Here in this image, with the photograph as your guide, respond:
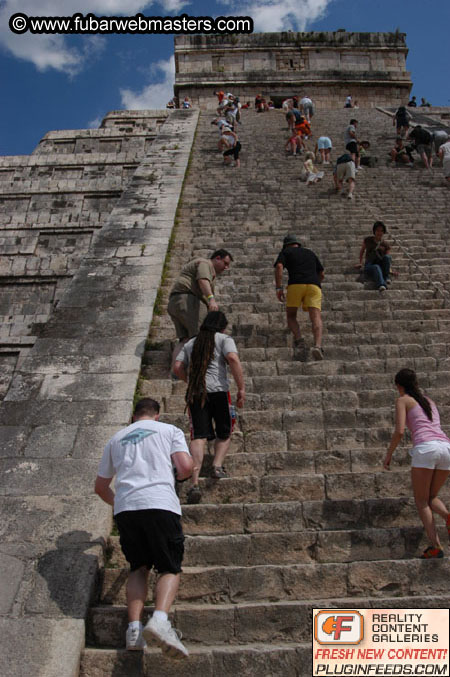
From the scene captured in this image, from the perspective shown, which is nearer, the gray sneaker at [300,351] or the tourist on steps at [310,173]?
the gray sneaker at [300,351]

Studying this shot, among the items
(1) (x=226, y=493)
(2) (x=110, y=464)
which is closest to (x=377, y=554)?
(1) (x=226, y=493)

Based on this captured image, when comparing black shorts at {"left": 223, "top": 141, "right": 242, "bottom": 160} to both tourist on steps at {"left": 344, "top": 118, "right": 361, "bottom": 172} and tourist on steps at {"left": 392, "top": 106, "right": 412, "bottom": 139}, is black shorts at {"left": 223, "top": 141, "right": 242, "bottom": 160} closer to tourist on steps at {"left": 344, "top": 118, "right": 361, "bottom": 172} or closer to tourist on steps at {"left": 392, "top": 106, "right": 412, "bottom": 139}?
tourist on steps at {"left": 344, "top": 118, "right": 361, "bottom": 172}

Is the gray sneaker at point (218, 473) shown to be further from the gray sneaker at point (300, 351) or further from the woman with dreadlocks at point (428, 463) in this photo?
the gray sneaker at point (300, 351)

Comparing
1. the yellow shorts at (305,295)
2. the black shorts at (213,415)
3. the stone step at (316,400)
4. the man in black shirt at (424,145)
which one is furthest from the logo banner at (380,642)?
the man in black shirt at (424,145)

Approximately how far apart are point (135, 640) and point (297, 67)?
27.9 m

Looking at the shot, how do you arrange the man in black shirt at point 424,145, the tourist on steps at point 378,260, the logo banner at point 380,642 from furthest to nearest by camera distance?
the man in black shirt at point 424,145
the tourist on steps at point 378,260
the logo banner at point 380,642

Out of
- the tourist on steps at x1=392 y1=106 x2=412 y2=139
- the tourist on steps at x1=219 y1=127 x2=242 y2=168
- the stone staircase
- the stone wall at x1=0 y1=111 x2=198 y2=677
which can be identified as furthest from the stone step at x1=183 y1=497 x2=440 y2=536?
the tourist on steps at x1=392 y1=106 x2=412 y2=139

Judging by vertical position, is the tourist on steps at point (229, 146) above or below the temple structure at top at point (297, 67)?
below

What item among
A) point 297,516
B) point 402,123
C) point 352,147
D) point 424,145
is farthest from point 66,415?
point 402,123

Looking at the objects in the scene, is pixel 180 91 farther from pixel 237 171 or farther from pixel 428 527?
pixel 428 527

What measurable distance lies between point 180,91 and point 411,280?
21.0 metres

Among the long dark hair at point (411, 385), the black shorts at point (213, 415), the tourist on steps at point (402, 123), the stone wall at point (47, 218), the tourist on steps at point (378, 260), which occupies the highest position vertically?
the tourist on steps at point (402, 123)

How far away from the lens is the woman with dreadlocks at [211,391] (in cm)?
476

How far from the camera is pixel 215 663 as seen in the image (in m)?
3.35
